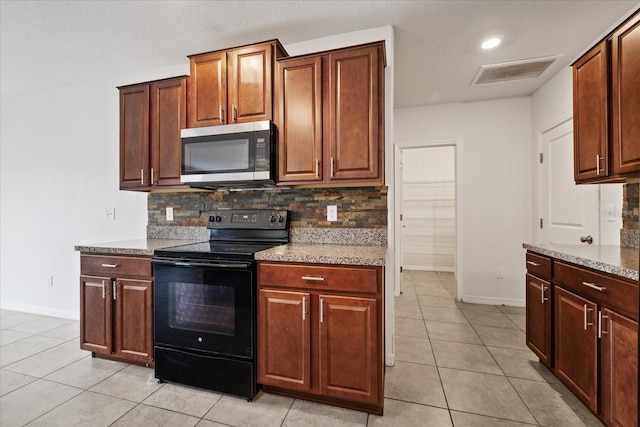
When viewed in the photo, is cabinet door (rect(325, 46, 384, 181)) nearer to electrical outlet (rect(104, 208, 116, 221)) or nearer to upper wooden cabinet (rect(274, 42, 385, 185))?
upper wooden cabinet (rect(274, 42, 385, 185))

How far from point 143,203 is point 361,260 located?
241 cm

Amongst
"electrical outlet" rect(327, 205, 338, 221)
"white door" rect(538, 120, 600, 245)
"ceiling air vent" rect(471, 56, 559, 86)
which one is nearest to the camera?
"electrical outlet" rect(327, 205, 338, 221)

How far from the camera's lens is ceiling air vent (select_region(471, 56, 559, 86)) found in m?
2.80

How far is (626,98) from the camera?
1.67 m

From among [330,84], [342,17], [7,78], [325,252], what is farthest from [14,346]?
[342,17]

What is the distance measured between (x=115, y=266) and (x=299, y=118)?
67.7 inches

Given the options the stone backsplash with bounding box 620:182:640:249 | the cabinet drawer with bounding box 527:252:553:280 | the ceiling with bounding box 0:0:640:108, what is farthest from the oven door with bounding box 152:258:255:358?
→ the stone backsplash with bounding box 620:182:640:249

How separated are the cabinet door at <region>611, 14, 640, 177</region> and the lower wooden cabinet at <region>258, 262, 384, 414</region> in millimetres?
1554

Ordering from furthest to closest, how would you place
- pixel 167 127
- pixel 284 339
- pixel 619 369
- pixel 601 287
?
1. pixel 167 127
2. pixel 284 339
3. pixel 601 287
4. pixel 619 369

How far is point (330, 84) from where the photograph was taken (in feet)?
6.66

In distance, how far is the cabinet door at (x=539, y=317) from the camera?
6.48ft

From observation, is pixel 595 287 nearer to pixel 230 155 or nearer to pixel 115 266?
pixel 230 155

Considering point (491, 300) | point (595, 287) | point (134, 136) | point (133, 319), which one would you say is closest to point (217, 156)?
point (134, 136)

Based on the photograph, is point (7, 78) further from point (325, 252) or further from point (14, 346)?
point (325, 252)
